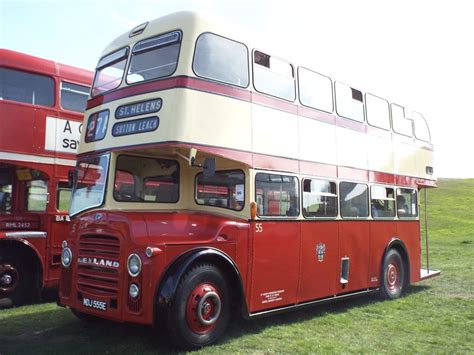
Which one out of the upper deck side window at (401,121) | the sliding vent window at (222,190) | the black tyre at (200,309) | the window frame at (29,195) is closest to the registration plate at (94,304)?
the black tyre at (200,309)

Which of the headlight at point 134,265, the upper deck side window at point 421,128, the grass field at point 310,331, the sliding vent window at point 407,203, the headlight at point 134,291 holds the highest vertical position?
the upper deck side window at point 421,128

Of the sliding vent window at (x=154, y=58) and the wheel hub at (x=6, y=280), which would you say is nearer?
the sliding vent window at (x=154, y=58)

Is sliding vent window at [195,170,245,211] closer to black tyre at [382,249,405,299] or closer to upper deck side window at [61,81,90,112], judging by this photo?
upper deck side window at [61,81,90,112]

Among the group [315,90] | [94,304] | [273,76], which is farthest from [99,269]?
[315,90]

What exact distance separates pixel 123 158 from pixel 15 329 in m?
2.95

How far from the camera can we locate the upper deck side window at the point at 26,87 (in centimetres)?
945

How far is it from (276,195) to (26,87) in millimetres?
5403

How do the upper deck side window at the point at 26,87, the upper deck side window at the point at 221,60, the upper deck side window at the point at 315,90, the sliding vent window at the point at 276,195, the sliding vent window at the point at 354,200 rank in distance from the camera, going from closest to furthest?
the upper deck side window at the point at 221,60 < the sliding vent window at the point at 276,195 < the upper deck side window at the point at 315,90 < the sliding vent window at the point at 354,200 < the upper deck side window at the point at 26,87

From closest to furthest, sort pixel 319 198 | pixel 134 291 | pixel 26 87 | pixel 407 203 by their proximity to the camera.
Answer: pixel 134 291, pixel 319 198, pixel 26 87, pixel 407 203

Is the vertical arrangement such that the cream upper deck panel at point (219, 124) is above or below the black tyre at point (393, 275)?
above

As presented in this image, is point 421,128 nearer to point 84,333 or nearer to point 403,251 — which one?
point 403,251

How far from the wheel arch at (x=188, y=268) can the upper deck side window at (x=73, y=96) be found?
539 centimetres

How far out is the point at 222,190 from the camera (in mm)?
7430

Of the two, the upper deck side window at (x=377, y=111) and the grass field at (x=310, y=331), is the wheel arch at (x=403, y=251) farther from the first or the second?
the upper deck side window at (x=377, y=111)
